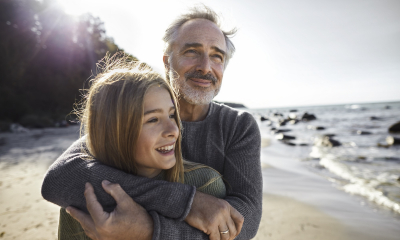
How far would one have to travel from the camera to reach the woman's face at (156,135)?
1570 mm

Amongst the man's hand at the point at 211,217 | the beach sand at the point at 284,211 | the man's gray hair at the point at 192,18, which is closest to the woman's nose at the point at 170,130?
the man's hand at the point at 211,217

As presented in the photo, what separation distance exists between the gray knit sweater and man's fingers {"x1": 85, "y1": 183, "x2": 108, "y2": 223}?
0.04 m

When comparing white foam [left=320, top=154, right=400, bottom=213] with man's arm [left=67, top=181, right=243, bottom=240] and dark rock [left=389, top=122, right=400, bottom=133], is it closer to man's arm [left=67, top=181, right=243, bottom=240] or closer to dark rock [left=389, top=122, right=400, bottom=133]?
man's arm [left=67, top=181, right=243, bottom=240]

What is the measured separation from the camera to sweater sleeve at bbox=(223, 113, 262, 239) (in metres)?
1.62

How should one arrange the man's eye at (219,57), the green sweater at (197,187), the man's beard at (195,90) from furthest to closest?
the man's eye at (219,57) → the man's beard at (195,90) → the green sweater at (197,187)

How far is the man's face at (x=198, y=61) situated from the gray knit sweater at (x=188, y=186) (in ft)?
0.83

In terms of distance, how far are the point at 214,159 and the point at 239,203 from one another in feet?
1.89

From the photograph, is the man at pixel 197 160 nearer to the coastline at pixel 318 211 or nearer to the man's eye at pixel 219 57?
the man's eye at pixel 219 57

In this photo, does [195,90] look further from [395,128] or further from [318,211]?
[395,128]

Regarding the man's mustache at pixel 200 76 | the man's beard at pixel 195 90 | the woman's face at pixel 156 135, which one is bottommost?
the woman's face at pixel 156 135

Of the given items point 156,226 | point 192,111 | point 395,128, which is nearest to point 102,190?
point 156,226

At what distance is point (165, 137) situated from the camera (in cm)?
161

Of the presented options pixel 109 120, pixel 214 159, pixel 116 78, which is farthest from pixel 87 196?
pixel 214 159

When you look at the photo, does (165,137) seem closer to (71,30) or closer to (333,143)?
(333,143)
